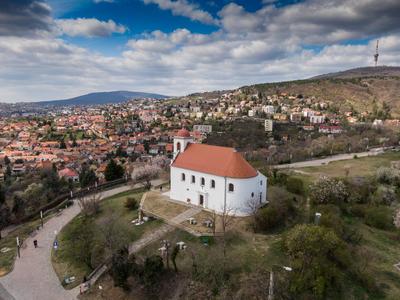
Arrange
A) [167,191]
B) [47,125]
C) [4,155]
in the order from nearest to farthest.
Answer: [167,191], [4,155], [47,125]

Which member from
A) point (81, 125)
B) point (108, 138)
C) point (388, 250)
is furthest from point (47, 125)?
point (388, 250)

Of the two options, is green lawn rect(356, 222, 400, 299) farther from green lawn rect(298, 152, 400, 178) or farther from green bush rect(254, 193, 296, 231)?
green lawn rect(298, 152, 400, 178)

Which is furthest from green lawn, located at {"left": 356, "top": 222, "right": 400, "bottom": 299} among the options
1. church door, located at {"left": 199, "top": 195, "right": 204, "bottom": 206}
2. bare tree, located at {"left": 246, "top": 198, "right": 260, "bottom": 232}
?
church door, located at {"left": 199, "top": 195, "right": 204, "bottom": 206}

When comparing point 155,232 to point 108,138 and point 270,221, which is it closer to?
point 270,221

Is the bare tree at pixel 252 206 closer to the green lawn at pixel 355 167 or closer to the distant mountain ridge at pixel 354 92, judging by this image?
the green lawn at pixel 355 167

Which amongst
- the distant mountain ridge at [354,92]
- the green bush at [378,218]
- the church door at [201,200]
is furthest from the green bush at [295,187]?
the distant mountain ridge at [354,92]

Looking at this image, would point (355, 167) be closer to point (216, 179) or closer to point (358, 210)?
point (358, 210)

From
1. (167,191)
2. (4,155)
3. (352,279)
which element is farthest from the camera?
(4,155)

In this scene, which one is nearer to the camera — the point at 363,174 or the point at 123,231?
the point at 123,231
